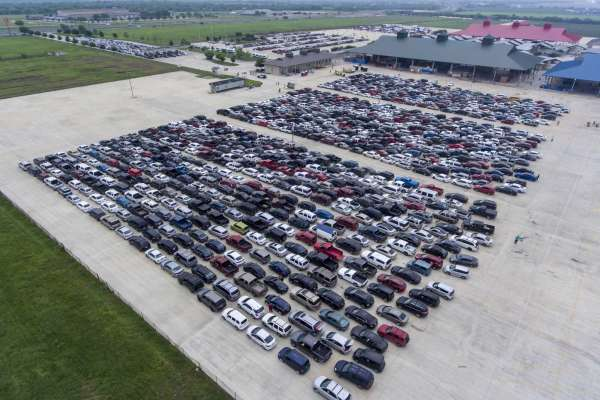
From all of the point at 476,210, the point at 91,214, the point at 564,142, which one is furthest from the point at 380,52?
the point at 91,214

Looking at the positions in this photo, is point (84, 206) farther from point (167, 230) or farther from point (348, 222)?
point (348, 222)

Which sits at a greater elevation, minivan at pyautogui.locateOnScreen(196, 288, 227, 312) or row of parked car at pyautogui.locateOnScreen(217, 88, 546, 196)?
row of parked car at pyautogui.locateOnScreen(217, 88, 546, 196)

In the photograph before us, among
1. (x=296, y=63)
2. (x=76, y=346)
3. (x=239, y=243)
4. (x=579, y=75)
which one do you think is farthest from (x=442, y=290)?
(x=296, y=63)

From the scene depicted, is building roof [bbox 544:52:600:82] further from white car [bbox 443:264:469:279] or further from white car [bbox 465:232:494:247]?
white car [bbox 443:264:469:279]

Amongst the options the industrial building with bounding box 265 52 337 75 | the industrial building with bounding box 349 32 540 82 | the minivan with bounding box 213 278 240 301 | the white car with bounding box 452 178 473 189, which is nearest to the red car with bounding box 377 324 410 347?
the minivan with bounding box 213 278 240 301

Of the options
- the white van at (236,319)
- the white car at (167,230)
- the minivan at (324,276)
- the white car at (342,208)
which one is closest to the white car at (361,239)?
the white car at (342,208)

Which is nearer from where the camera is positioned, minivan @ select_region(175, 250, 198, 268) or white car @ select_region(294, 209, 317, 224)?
minivan @ select_region(175, 250, 198, 268)
